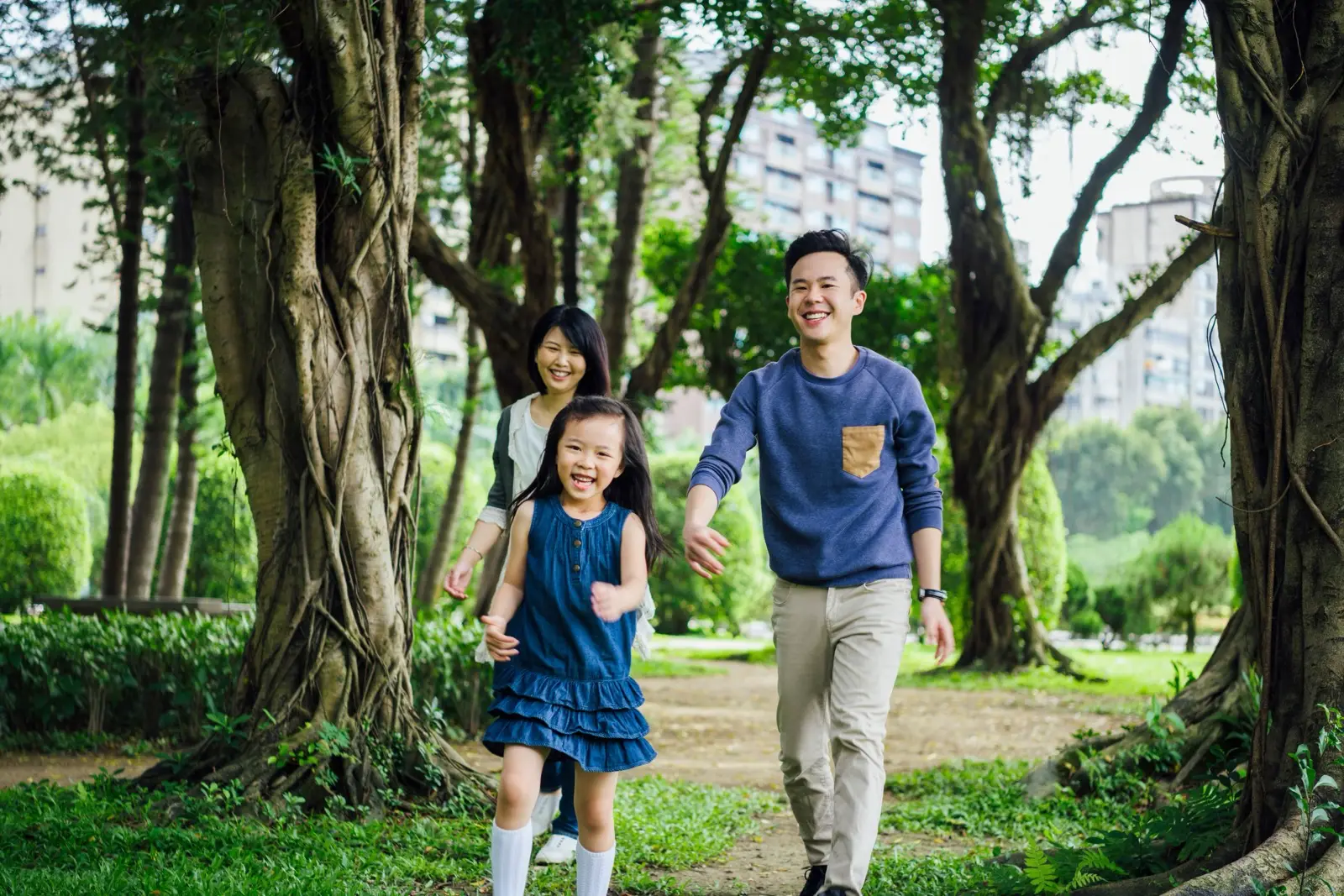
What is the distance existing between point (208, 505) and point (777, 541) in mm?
18370

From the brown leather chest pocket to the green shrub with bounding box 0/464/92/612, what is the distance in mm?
19923

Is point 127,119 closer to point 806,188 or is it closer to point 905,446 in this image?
point 905,446

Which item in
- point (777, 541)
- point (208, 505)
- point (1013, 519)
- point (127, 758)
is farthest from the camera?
point (208, 505)

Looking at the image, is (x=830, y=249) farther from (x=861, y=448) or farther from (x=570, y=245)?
(x=570, y=245)

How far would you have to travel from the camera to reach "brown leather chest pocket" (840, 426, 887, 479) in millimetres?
3994

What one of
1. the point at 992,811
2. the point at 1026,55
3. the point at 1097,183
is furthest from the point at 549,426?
the point at 1026,55

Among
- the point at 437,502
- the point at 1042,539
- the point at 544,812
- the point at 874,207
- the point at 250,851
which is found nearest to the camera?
the point at 250,851

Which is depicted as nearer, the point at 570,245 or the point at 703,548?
the point at 703,548

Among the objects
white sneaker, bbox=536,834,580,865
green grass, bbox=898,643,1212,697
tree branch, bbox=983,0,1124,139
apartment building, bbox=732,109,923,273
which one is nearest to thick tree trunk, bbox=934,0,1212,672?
tree branch, bbox=983,0,1124,139

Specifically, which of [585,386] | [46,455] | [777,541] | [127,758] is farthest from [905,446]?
[46,455]

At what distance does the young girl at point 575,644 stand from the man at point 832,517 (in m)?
0.32

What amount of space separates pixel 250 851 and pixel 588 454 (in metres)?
1.90

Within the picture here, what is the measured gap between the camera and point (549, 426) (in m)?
4.66

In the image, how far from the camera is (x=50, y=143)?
1215 cm
